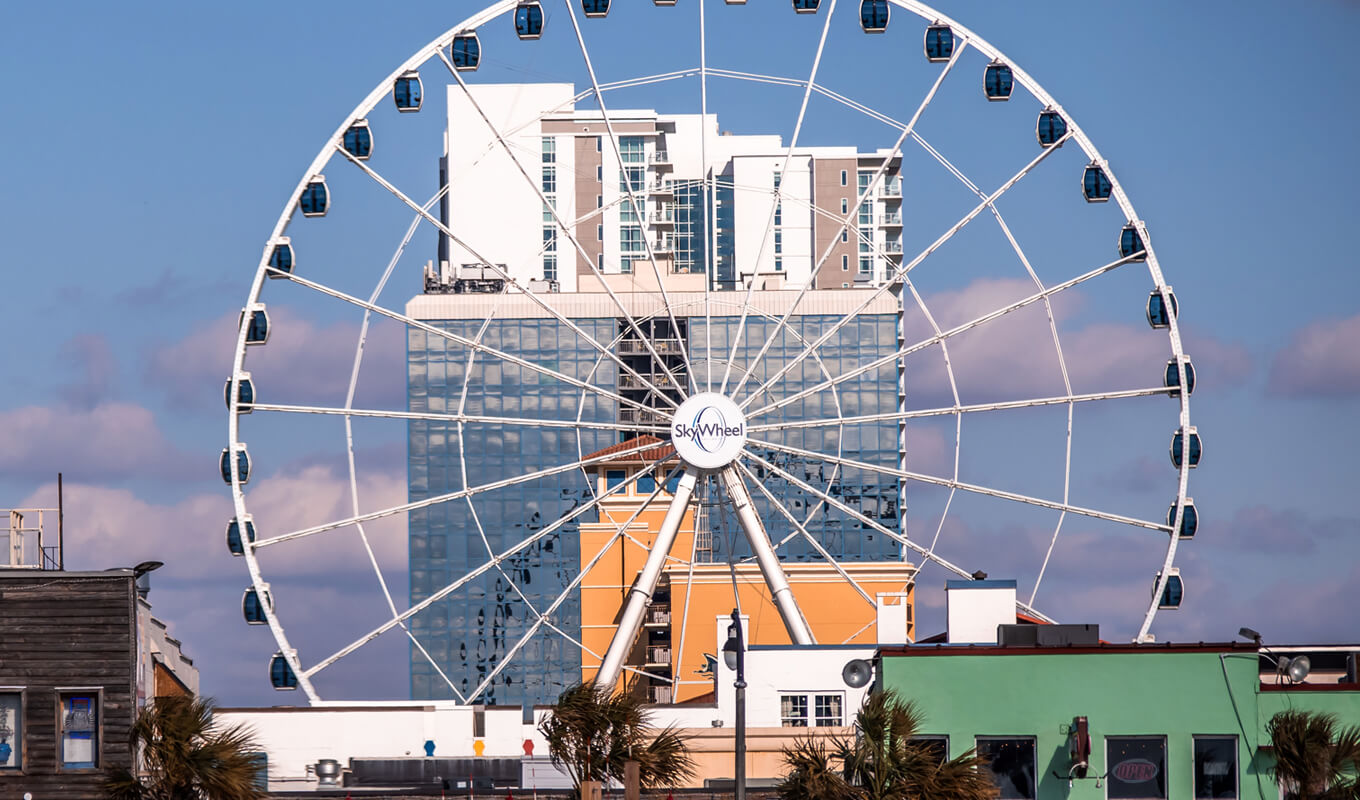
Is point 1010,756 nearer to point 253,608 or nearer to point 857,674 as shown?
point 857,674

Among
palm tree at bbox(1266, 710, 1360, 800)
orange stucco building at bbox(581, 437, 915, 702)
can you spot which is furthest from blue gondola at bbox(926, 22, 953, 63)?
palm tree at bbox(1266, 710, 1360, 800)

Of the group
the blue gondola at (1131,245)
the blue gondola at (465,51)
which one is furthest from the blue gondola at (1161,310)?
the blue gondola at (465,51)

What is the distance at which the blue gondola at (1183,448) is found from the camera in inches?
2378

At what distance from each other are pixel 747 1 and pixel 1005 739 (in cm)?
2877

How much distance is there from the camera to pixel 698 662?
106m

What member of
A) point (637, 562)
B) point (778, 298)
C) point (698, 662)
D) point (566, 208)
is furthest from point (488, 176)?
point (698, 662)

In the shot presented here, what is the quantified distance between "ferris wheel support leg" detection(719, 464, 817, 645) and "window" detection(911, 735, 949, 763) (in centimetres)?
1967

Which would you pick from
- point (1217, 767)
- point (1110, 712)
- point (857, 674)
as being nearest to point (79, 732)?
point (857, 674)

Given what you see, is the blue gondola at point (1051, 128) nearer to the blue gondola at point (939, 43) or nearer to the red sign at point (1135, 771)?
the blue gondola at point (939, 43)

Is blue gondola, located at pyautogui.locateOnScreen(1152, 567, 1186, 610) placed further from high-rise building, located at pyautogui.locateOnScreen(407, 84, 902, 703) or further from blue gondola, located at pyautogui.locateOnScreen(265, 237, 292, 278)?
high-rise building, located at pyautogui.locateOnScreen(407, 84, 902, 703)

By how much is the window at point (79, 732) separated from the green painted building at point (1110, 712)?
13.6 meters

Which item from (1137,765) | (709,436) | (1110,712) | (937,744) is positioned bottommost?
(1137,765)

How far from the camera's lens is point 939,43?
2475 inches

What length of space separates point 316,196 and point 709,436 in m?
11.8
